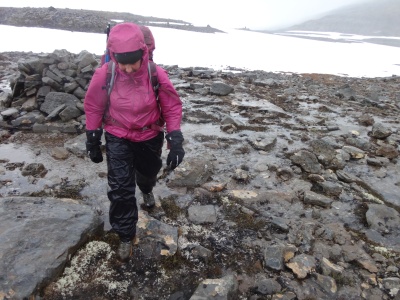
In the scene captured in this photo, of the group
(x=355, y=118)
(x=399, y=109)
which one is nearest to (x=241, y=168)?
(x=355, y=118)

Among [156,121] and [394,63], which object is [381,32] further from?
[156,121]

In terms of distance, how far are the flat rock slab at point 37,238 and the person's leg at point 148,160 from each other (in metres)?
0.75

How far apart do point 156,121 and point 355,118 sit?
7.68m

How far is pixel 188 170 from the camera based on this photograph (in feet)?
17.3

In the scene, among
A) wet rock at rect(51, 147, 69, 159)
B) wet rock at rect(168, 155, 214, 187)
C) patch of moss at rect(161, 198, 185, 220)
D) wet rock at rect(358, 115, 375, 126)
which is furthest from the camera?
wet rock at rect(358, 115, 375, 126)

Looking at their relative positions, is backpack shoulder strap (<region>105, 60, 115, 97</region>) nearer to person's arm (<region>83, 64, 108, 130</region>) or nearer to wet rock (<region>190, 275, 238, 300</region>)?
person's arm (<region>83, 64, 108, 130</region>)

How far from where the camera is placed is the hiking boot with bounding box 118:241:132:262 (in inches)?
135

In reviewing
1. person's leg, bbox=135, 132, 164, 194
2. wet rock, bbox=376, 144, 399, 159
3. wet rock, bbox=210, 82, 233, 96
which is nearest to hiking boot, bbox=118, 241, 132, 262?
person's leg, bbox=135, 132, 164, 194

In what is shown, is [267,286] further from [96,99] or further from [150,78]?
[96,99]

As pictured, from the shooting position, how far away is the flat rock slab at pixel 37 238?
9.41ft

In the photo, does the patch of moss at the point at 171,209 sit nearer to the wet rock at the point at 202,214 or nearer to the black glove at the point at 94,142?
the wet rock at the point at 202,214

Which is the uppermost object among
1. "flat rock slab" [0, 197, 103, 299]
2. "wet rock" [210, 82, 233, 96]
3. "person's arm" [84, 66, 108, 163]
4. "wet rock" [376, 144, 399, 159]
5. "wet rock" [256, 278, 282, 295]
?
"person's arm" [84, 66, 108, 163]

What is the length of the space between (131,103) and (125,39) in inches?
25.3

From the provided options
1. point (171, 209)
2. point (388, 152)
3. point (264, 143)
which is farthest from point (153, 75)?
point (388, 152)
